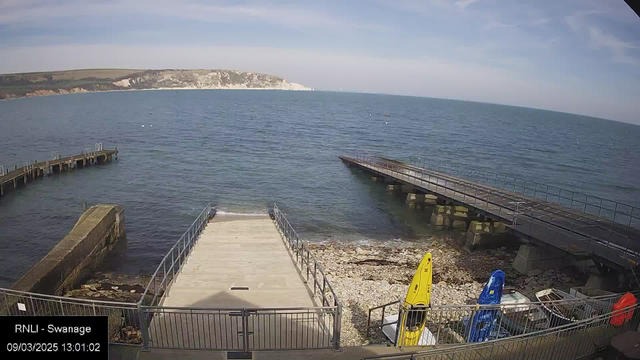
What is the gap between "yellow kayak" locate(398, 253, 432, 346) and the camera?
9.41 metres

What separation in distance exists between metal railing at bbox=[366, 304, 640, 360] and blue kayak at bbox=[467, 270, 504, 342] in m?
1.83

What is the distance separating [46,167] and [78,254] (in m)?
27.0

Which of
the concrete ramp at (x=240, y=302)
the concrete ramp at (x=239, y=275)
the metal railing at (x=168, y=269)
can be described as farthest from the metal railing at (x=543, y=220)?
the metal railing at (x=168, y=269)

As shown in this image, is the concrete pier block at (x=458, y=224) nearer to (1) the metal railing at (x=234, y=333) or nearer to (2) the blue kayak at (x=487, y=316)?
(2) the blue kayak at (x=487, y=316)

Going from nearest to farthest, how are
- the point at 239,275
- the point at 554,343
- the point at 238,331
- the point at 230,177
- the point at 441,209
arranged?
the point at 554,343 < the point at 238,331 < the point at 239,275 < the point at 441,209 < the point at 230,177

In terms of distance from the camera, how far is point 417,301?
955 centimetres

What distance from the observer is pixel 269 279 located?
13.2m

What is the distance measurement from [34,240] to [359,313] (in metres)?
20.6

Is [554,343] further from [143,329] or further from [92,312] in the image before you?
[92,312]

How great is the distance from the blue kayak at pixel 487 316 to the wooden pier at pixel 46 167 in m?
36.5

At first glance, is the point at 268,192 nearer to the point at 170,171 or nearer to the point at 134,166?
the point at 170,171

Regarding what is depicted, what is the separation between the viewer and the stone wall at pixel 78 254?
50.9 ft

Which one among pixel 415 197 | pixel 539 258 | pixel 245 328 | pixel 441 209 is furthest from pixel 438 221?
pixel 245 328

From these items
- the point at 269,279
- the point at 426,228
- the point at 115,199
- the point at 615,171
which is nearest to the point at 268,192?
the point at 115,199
